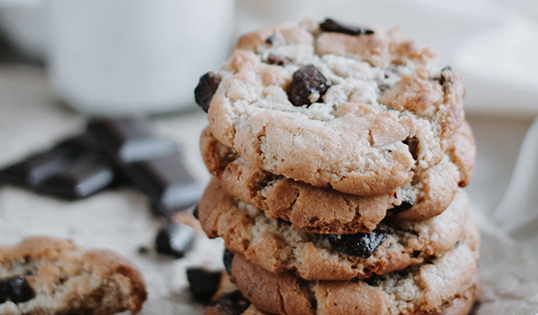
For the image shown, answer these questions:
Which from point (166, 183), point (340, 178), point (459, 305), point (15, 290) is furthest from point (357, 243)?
point (166, 183)

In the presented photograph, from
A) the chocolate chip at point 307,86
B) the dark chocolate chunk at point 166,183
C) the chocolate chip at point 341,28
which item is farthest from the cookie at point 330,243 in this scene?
the dark chocolate chunk at point 166,183

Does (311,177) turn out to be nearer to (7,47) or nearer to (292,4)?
(292,4)

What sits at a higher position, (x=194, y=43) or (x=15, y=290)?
(x=194, y=43)

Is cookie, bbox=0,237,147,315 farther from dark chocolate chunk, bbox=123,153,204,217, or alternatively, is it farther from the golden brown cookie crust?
dark chocolate chunk, bbox=123,153,204,217

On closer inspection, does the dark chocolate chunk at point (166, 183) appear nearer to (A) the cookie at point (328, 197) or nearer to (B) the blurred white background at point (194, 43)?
(B) the blurred white background at point (194, 43)

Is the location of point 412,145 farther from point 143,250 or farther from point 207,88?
point 143,250

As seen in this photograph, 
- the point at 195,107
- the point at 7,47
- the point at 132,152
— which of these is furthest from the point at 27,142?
the point at 7,47
